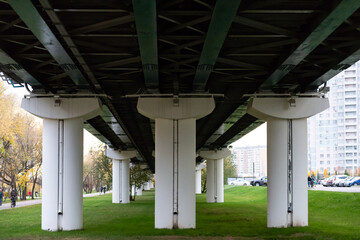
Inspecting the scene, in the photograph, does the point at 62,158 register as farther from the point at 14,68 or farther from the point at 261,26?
the point at 261,26

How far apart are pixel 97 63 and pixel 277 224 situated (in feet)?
33.3

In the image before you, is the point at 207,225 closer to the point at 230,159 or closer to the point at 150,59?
the point at 150,59

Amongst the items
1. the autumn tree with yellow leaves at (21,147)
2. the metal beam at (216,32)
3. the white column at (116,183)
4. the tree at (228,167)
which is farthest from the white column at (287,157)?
the tree at (228,167)

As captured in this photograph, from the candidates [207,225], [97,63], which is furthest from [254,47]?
[207,225]

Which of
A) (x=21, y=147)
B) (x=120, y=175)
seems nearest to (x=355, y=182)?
(x=120, y=175)

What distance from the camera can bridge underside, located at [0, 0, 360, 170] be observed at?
1249cm

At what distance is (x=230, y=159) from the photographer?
10512 centimetres

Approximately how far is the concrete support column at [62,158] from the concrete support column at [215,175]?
29707 mm

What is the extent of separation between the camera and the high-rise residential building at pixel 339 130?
166250 millimetres

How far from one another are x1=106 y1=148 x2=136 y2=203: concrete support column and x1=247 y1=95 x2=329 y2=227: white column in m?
30.4

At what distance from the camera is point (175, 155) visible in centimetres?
2325

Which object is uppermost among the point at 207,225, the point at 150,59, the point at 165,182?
the point at 150,59

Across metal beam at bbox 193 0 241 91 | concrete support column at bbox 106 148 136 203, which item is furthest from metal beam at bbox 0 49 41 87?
concrete support column at bbox 106 148 136 203

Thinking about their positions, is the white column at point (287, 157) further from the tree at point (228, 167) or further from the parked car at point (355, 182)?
the tree at point (228, 167)
